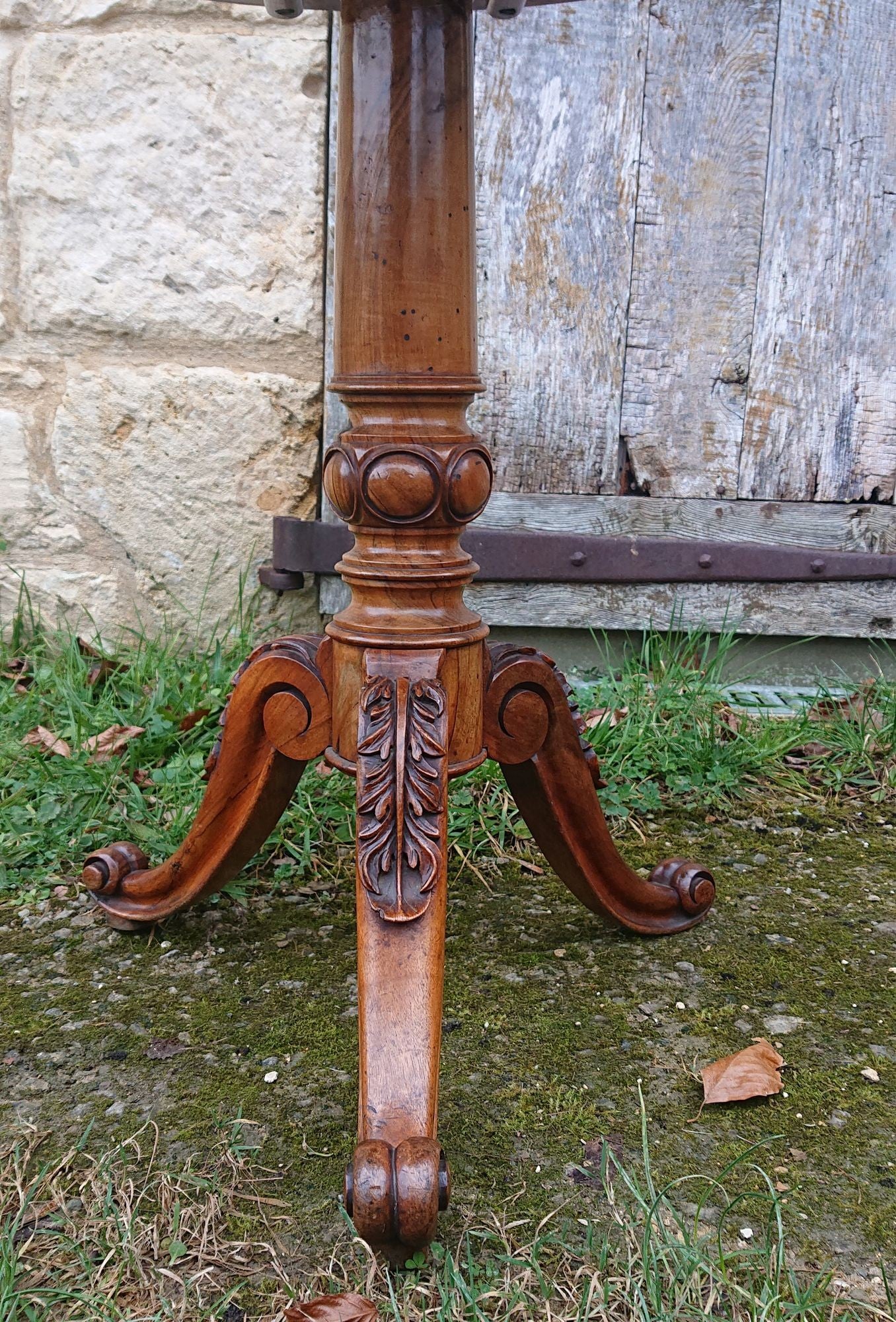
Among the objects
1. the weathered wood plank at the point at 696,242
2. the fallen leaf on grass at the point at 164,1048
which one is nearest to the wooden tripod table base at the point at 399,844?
the fallen leaf on grass at the point at 164,1048

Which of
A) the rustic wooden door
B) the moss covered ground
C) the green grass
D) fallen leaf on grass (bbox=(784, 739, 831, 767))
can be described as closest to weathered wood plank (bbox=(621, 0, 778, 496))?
the rustic wooden door

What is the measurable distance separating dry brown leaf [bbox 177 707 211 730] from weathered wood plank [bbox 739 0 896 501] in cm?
105

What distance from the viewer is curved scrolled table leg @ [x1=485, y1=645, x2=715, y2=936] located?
1193 mm

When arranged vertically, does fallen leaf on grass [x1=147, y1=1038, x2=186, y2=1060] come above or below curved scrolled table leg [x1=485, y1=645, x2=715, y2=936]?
below

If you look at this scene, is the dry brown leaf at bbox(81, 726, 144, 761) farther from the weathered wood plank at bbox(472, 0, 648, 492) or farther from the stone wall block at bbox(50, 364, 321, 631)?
the weathered wood plank at bbox(472, 0, 648, 492)

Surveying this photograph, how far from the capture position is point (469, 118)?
3.49 ft

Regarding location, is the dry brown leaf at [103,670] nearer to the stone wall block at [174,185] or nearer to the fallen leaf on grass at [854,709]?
the stone wall block at [174,185]

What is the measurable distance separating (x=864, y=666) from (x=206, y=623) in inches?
49.8

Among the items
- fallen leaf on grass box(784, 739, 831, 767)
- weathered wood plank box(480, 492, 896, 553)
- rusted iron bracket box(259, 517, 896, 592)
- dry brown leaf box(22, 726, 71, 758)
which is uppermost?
weathered wood plank box(480, 492, 896, 553)

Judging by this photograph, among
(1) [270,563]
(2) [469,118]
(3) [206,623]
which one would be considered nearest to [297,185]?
(1) [270,563]

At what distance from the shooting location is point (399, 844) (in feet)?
3.33

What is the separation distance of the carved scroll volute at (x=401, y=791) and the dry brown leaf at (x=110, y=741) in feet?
2.75

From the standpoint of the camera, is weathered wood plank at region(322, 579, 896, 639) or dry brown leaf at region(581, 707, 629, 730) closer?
dry brown leaf at region(581, 707, 629, 730)

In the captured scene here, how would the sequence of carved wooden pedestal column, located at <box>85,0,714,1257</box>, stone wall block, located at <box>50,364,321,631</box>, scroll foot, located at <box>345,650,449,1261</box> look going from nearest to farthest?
scroll foot, located at <box>345,650,449,1261</box>, carved wooden pedestal column, located at <box>85,0,714,1257</box>, stone wall block, located at <box>50,364,321,631</box>
